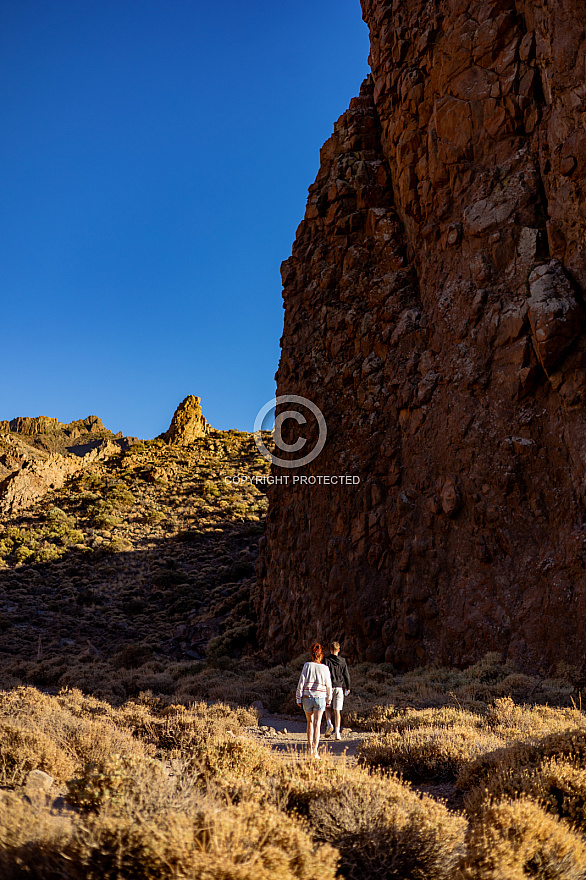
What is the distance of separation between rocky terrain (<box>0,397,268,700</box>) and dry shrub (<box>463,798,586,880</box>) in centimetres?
1191

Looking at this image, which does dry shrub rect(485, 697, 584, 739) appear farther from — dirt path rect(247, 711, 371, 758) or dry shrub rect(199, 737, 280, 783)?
dry shrub rect(199, 737, 280, 783)

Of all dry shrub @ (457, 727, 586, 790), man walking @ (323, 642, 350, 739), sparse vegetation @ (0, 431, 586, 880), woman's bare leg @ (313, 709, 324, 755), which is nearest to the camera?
sparse vegetation @ (0, 431, 586, 880)

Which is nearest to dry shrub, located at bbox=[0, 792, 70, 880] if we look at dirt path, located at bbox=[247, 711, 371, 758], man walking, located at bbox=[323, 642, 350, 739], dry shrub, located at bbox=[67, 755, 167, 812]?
dry shrub, located at bbox=[67, 755, 167, 812]

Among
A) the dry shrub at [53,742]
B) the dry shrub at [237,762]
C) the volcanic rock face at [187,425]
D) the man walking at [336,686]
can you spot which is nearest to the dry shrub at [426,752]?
the dry shrub at [237,762]

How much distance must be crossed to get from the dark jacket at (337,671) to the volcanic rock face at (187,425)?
4388cm

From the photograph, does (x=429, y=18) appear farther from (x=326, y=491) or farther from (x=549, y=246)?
(x=326, y=491)

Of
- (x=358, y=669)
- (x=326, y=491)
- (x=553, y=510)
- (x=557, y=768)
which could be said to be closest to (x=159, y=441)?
(x=326, y=491)

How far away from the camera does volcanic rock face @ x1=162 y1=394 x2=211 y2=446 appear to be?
176 feet

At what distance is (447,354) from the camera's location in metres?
17.1

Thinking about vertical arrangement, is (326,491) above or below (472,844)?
above

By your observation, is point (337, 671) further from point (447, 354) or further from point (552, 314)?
point (447, 354)

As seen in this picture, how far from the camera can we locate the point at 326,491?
20.0 metres

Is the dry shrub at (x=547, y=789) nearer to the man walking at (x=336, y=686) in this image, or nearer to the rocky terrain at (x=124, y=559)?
the man walking at (x=336, y=686)

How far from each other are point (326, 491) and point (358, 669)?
236 inches
